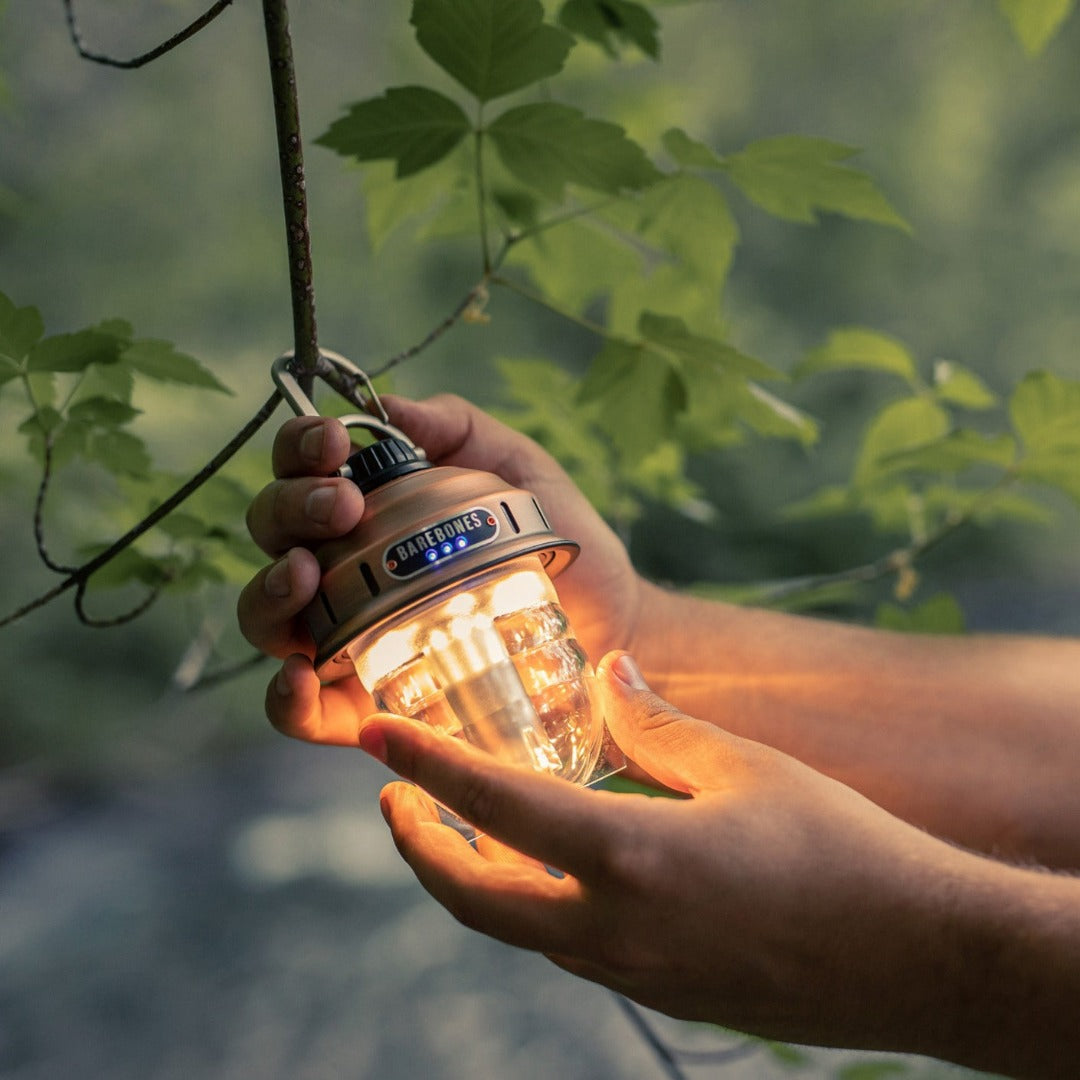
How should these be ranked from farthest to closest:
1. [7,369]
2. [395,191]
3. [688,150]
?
[395,191] < [688,150] < [7,369]

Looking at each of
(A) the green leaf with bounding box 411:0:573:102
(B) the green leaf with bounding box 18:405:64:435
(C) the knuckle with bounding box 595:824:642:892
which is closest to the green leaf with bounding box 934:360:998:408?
(A) the green leaf with bounding box 411:0:573:102

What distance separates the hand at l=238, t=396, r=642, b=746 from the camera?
50 cm

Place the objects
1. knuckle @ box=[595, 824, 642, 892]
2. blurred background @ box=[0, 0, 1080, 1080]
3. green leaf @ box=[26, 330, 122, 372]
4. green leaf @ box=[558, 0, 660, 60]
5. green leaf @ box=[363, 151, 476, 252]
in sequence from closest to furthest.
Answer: knuckle @ box=[595, 824, 642, 892] → green leaf @ box=[26, 330, 122, 372] → green leaf @ box=[558, 0, 660, 60] → green leaf @ box=[363, 151, 476, 252] → blurred background @ box=[0, 0, 1080, 1080]

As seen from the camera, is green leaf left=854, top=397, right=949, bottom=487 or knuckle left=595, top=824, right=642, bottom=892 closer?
knuckle left=595, top=824, right=642, bottom=892

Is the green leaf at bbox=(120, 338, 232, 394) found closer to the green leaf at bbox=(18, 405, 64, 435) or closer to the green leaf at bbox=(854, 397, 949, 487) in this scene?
the green leaf at bbox=(18, 405, 64, 435)

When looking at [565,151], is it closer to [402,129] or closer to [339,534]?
[402,129]

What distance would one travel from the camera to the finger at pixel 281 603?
50cm

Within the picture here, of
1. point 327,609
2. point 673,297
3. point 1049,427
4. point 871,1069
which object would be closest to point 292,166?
point 327,609

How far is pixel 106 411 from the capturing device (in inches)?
23.6

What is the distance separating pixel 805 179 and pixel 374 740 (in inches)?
18.3

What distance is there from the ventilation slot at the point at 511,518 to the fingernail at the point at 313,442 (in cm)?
10

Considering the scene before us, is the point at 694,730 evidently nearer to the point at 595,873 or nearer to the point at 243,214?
the point at 595,873

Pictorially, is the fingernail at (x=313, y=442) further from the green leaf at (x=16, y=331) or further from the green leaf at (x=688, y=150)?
the green leaf at (x=688, y=150)

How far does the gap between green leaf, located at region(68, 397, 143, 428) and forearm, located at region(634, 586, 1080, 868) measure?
456mm
